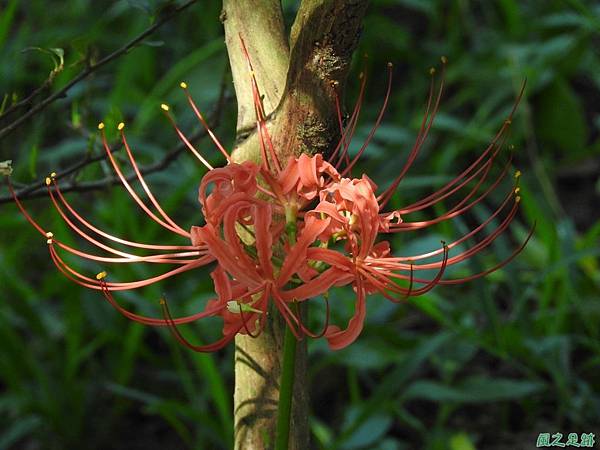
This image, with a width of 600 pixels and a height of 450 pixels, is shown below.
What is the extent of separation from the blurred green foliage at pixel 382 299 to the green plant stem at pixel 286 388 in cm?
48

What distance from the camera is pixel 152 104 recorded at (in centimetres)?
236

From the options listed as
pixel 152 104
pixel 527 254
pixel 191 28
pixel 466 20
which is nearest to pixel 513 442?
pixel 527 254

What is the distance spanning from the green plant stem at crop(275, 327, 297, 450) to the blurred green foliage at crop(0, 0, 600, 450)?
48cm

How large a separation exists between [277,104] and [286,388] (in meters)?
0.28

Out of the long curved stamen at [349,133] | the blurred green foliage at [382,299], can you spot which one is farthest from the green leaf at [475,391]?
the long curved stamen at [349,133]

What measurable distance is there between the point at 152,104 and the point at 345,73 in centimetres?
160

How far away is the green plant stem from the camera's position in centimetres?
76

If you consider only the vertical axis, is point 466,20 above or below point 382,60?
above

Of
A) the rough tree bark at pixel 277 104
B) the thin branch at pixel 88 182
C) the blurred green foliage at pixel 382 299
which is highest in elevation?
the blurred green foliage at pixel 382 299

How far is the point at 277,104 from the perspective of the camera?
0.88m

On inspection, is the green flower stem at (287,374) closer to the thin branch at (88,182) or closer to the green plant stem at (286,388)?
the green plant stem at (286,388)

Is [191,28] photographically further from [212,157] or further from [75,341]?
[75,341]

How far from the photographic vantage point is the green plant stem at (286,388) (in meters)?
0.76

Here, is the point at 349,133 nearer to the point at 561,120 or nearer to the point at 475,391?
the point at 475,391
